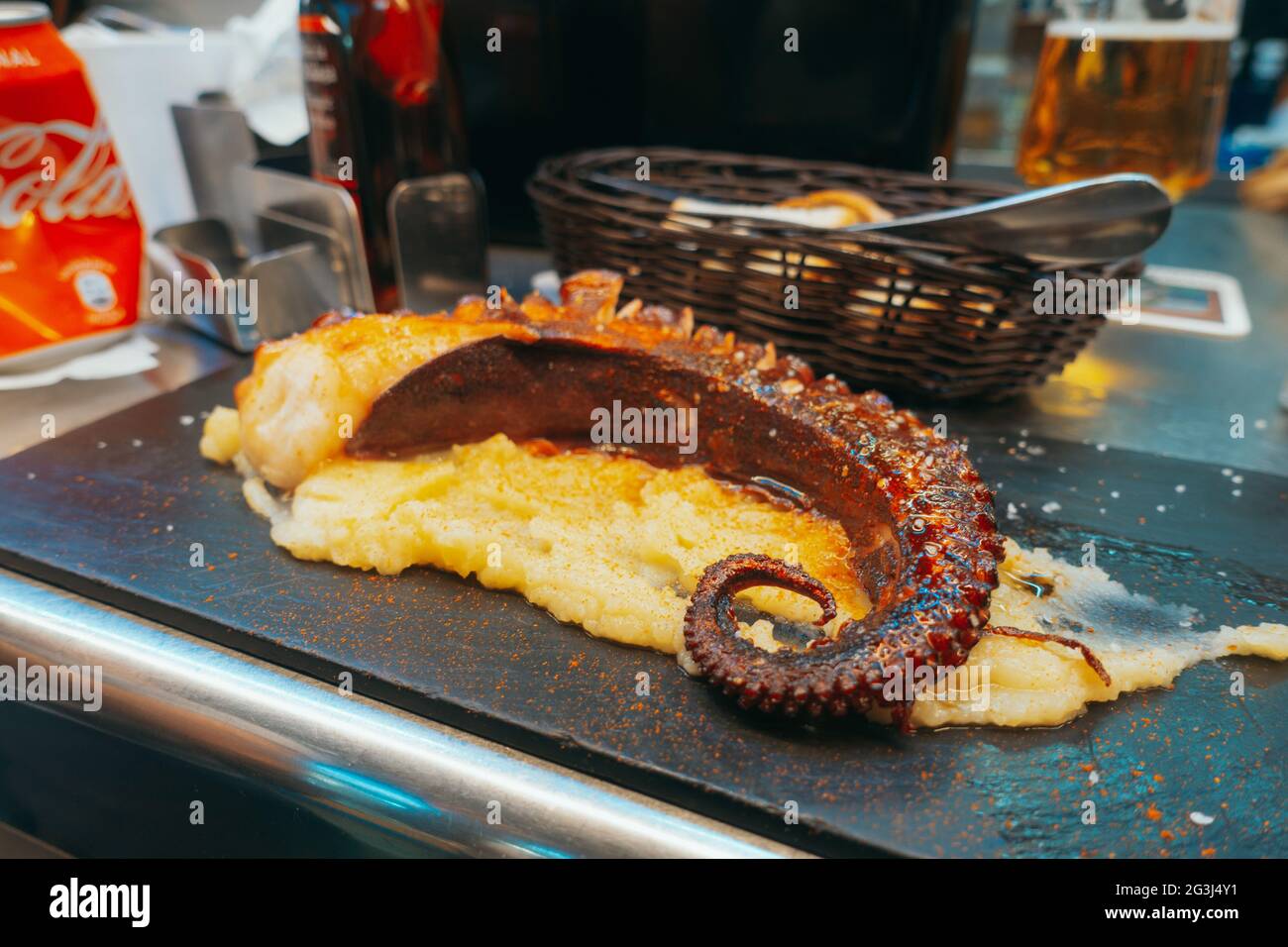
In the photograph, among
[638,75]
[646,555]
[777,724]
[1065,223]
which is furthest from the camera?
[638,75]

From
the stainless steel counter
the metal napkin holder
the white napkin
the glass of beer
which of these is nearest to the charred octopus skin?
the stainless steel counter

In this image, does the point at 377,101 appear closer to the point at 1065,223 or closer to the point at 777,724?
the point at 1065,223

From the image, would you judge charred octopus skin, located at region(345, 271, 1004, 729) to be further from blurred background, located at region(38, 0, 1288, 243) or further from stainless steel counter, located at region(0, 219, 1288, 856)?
blurred background, located at region(38, 0, 1288, 243)

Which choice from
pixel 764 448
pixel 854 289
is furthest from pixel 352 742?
pixel 854 289

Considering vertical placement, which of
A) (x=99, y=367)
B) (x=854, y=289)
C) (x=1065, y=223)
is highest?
(x=1065, y=223)
